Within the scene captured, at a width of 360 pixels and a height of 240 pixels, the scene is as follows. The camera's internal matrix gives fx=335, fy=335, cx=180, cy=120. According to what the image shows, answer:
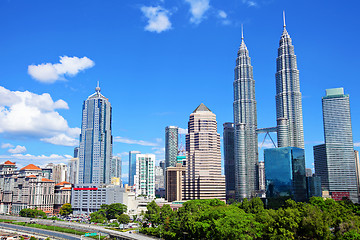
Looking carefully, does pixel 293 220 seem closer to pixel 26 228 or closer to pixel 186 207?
pixel 186 207

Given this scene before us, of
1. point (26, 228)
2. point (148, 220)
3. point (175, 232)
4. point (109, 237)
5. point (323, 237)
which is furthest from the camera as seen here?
point (26, 228)

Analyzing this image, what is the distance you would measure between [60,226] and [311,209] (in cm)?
10639

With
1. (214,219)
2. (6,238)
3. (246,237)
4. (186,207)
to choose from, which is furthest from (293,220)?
(6,238)

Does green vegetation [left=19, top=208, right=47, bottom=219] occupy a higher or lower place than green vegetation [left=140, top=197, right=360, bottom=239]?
lower

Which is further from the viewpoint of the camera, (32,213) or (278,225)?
(32,213)

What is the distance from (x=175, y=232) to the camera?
10494 centimetres

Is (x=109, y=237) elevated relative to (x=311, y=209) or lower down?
lower down

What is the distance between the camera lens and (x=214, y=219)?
8738 cm

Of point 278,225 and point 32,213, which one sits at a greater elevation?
point 278,225

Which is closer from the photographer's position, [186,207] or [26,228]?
[186,207]

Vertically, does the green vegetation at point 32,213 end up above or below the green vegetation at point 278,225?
below

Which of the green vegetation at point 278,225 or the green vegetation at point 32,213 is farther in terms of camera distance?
the green vegetation at point 32,213

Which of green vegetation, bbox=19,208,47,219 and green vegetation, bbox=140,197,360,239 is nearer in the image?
green vegetation, bbox=140,197,360,239

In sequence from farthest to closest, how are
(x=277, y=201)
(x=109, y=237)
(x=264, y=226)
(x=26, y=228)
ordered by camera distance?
1. (x=277, y=201)
2. (x=26, y=228)
3. (x=109, y=237)
4. (x=264, y=226)
